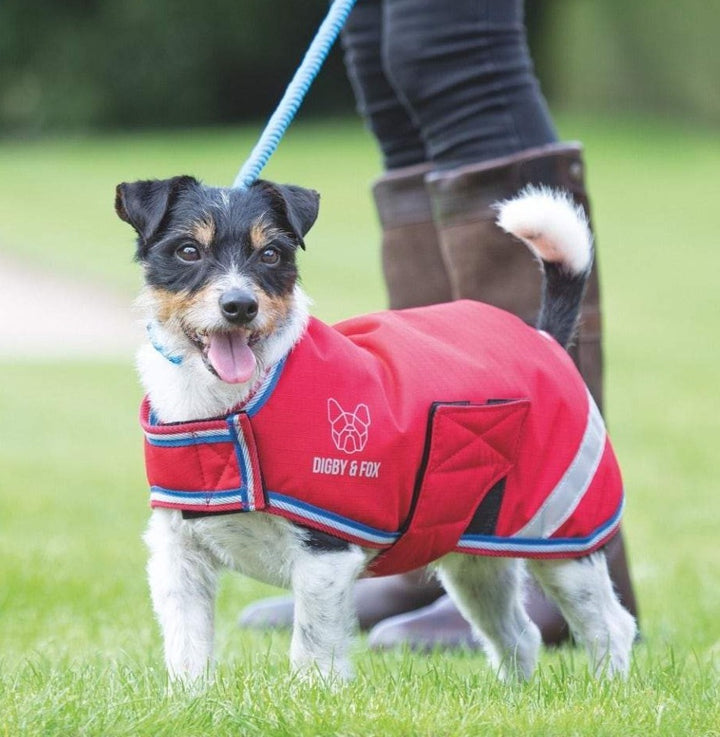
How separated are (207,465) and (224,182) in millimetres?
20099

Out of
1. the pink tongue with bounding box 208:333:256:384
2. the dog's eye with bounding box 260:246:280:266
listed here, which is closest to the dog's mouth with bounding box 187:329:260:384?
the pink tongue with bounding box 208:333:256:384

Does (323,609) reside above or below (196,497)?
below

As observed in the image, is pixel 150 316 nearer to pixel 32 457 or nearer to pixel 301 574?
pixel 301 574

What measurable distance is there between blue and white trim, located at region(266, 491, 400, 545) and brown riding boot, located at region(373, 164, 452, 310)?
1.58 m

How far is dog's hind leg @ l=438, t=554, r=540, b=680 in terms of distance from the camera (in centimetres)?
407

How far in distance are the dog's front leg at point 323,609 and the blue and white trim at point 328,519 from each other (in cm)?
5

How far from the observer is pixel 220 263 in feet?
11.1

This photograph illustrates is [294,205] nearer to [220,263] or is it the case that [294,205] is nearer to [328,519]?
[220,263]

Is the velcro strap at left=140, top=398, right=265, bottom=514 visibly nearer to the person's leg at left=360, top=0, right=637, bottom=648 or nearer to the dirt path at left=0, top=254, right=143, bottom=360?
the person's leg at left=360, top=0, right=637, bottom=648

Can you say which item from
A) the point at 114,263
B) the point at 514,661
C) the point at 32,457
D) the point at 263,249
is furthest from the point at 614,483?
the point at 114,263

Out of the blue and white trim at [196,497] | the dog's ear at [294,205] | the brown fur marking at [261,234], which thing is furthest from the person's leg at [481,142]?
the blue and white trim at [196,497]

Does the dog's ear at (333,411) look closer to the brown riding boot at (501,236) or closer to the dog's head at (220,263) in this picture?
the dog's head at (220,263)

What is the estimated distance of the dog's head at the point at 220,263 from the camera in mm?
3301

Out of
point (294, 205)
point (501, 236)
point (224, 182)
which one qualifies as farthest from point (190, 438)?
point (224, 182)
